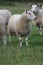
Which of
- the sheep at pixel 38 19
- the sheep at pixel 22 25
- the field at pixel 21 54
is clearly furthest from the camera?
the sheep at pixel 38 19

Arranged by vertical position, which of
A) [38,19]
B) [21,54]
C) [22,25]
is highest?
[38,19]

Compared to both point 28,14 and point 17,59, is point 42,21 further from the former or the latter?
point 17,59

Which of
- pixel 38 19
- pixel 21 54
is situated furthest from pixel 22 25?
pixel 38 19

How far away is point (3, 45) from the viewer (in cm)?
1012

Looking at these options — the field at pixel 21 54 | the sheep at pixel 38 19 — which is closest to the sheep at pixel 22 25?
the field at pixel 21 54

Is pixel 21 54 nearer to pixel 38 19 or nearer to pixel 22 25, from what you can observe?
pixel 22 25

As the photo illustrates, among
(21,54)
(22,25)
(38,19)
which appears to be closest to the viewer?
(21,54)

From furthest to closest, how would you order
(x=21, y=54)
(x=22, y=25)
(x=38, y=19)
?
1. (x=38, y=19)
2. (x=22, y=25)
3. (x=21, y=54)

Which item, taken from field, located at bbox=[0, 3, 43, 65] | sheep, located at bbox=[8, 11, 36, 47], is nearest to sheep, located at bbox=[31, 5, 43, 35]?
field, located at bbox=[0, 3, 43, 65]

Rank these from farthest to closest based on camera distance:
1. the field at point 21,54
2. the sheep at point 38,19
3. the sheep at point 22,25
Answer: the sheep at point 38,19 → the sheep at point 22,25 → the field at point 21,54

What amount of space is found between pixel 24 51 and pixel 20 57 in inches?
28.9

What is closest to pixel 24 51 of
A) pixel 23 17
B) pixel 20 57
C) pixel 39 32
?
pixel 20 57

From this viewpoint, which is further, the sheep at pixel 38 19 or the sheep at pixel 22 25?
the sheep at pixel 38 19

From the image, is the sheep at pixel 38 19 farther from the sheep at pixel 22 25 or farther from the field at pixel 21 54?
the sheep at pixel 22 25
